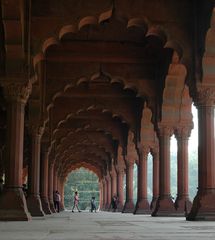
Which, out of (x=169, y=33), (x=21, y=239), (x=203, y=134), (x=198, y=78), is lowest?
(x=21, y=239)

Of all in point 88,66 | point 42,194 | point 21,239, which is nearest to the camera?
point 21,239

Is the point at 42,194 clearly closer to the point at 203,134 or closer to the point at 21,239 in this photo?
the point at 203,134

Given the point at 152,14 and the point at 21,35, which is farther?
the point at 152,14

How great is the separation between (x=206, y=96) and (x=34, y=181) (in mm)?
8379

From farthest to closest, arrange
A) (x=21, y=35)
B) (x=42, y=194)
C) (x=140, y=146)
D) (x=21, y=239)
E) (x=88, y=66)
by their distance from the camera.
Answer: (x=140, y=146) → (x=42, y=194) → (x=88, y=66) → (x=21, y=35) → (x=21, y=239)

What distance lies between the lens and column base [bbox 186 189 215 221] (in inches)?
544

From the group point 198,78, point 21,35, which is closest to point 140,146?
point 198,78

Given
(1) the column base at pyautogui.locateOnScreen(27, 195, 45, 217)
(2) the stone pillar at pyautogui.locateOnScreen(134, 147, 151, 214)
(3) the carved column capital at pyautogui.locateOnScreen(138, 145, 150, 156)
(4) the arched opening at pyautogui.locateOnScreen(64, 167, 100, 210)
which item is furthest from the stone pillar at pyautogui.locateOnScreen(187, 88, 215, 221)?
(4) the arched opening at pyautogui.locateOnScreen(64, 167, 100, 210)

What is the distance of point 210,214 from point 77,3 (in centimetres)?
698

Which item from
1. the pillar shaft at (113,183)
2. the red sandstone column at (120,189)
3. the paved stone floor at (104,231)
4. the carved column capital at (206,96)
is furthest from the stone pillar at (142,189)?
the pillar shaft at (113,183)

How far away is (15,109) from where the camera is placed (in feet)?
47.3

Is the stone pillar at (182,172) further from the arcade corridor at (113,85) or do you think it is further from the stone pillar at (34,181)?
the stone pillar at (34,181)

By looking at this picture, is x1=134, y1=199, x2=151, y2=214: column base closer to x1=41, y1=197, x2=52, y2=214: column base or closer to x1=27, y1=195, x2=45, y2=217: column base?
x1=41, y1=197, x2=52, y2=214: column base

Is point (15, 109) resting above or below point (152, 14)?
below
